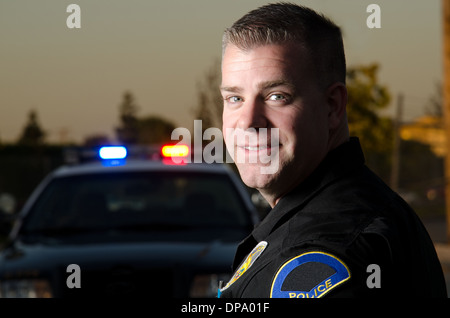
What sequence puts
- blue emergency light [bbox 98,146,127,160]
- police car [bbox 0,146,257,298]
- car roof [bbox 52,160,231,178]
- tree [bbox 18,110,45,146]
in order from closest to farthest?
1. police car [bbox 0,146,257,298]
2. car roof [bbox 52,160,231,178]
3. blue emergency light [bbox 98,146,127,160]
4. tree [bbox 18,110,45,146]

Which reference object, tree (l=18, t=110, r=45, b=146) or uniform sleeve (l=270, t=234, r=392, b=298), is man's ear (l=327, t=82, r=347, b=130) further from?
tree (l=18, t=110, r=45, b=146)

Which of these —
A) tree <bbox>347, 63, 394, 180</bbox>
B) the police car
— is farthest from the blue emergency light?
tree <bbox>347, 63, 394, 180</bbox>

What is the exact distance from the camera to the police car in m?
4.16

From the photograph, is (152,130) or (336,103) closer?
(336,103)

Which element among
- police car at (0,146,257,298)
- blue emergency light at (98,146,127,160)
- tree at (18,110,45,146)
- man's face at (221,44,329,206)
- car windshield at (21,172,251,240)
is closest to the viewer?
man's face at (221,44,329,206)

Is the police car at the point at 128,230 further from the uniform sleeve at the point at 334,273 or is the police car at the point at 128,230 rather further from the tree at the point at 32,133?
the tree at the point at 32,133

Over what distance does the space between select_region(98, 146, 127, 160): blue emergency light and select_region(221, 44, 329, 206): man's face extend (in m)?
4.20

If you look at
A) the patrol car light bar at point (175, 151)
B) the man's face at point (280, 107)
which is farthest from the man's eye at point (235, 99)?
the patrol car light bar at point (175, 151)

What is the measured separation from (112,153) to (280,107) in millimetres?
4352

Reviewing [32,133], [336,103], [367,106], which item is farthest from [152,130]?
[336,103]

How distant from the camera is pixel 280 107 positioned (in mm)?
1612

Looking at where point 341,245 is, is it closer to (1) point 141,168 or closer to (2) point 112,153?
(1) point 141,168
